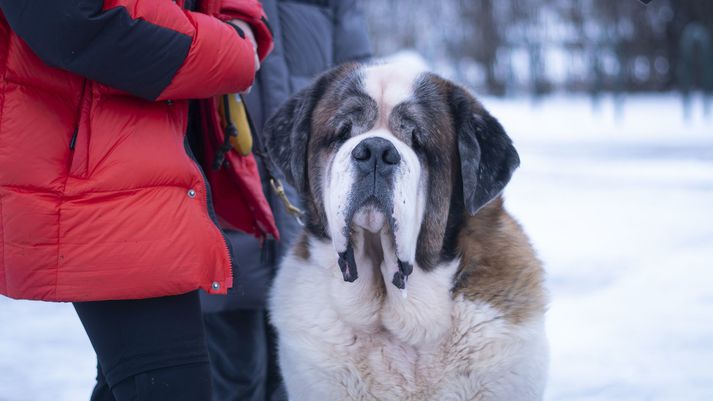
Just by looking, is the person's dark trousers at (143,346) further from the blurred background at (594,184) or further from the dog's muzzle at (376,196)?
the blurred background at (594,184)

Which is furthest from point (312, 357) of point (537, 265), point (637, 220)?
point (637, 220)

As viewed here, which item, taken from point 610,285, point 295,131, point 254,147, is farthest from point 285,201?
point 610,285

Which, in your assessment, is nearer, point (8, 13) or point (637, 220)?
point (8, 13)

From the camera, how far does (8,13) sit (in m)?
1.87

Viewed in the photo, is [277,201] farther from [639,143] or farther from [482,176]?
[639,143]

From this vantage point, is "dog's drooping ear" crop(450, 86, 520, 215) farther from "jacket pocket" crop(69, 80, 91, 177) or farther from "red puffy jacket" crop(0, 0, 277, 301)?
"jacket pocket" crop(69, 80, 91, 177)

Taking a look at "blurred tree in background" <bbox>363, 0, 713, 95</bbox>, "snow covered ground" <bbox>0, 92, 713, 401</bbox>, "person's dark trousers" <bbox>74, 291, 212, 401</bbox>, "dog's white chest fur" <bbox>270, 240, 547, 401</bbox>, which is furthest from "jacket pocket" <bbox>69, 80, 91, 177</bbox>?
"blurred tree in background" <bbox>363, 0, 713, 95</bbox>

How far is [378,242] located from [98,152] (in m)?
0.83

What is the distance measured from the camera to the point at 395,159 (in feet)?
7.12

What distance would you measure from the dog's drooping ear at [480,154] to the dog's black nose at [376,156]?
12.2 inches

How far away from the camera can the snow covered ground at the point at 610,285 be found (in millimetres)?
3877

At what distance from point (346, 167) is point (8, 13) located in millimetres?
890

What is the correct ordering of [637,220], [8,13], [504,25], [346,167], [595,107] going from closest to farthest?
1. [8,13]
2. [346,167]
3. [637,220]
4. [595,107]
5. [504,25]

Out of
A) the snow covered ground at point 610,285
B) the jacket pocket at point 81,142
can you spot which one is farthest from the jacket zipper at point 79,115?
the snow covered ground at point 610,285
